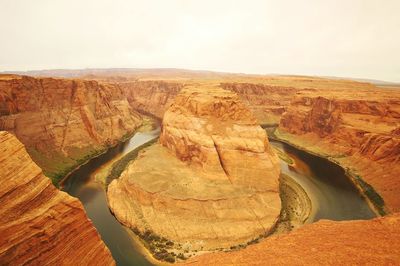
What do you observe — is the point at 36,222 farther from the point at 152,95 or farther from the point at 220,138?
the point at 152,95

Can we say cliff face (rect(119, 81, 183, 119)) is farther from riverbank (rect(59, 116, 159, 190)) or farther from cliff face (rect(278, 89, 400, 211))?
cliff face (rect(278, 89, 400, 211))

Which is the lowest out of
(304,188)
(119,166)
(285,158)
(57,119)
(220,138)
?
(119,166)

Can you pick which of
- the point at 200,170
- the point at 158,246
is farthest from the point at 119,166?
the point at 158,246

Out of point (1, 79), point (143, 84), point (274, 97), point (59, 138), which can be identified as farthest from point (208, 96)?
point (143, 84)

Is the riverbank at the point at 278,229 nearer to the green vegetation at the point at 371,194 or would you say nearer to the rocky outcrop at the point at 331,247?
the green vegetation at the point at 371,194

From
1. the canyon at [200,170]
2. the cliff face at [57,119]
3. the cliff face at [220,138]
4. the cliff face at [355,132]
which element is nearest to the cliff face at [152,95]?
the canyon at [200,170]

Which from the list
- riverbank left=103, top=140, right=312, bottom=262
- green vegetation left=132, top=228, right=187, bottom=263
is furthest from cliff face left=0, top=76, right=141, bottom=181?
riverbank left=103, top=140, right=312, bottom=262
